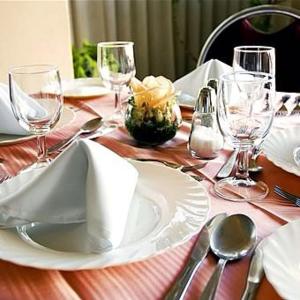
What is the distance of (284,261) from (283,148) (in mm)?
373

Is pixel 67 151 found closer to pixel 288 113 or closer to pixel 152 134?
pixel 152 134

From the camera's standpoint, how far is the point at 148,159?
79 cm

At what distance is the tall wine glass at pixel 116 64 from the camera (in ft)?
3.38

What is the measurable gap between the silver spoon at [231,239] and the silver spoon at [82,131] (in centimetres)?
41

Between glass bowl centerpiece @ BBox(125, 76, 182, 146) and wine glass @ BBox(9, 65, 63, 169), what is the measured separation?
0.51 ft

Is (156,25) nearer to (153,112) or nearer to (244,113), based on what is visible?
(153,112)

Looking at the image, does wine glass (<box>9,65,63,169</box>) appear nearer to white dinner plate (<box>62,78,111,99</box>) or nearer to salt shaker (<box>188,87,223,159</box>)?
salt shaker (<box>188,87,223,159</box>)

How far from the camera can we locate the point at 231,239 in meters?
0.51

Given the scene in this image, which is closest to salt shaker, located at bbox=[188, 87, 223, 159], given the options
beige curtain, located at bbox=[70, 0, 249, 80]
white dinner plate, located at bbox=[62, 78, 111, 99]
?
white dinner plate, located at bbox=[62, 78, 111, 99]

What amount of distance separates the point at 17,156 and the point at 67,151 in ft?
1.02

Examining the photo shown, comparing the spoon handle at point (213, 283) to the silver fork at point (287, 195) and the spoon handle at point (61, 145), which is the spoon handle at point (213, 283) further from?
the spoon handle at point (61, 145)

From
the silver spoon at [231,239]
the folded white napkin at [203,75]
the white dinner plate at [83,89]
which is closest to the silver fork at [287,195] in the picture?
the silver spoon at [231,239]

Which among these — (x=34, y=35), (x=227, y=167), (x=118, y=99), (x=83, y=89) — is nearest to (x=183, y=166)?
(x=227, y=167)

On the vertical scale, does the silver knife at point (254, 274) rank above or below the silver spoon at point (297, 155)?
below
